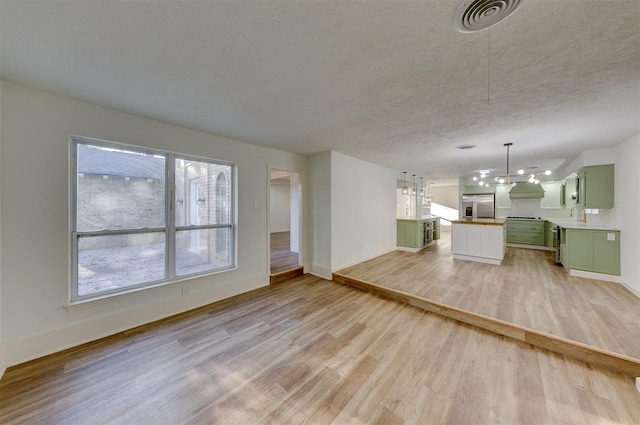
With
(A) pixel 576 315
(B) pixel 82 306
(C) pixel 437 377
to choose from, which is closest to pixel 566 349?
(A) pixel 576 315

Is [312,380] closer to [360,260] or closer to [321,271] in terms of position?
[321,271]

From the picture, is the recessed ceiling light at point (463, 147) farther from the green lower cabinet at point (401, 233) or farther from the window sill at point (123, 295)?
the window sill at point (123, 295)

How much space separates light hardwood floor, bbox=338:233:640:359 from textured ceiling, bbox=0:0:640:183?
98.0 inches

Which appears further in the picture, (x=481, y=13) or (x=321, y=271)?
(x=321, y=271)

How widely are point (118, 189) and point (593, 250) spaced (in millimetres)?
7817

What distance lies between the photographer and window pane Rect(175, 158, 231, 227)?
10.9 feet

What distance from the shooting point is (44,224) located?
7.47 feet

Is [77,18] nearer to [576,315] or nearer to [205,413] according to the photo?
[205,413]

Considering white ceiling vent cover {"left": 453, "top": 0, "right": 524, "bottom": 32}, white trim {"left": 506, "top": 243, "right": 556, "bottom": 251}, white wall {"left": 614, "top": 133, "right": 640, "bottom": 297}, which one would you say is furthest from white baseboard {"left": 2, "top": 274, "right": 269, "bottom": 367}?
white trim {"left": 506, "top": 243, "right": 556, "bottom": 251}

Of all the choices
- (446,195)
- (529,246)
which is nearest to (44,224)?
(529,246)

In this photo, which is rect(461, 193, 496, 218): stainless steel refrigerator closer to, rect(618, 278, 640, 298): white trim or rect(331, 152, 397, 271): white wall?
rect(331, 152, 397, 271): white wall

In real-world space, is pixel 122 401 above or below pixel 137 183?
below

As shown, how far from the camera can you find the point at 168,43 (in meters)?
1.57

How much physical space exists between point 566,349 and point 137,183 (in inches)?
207
